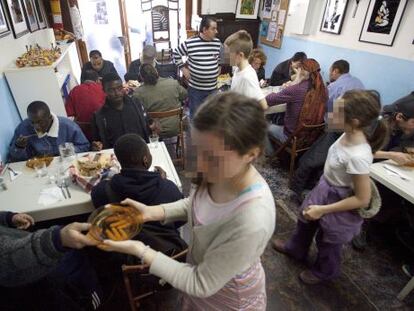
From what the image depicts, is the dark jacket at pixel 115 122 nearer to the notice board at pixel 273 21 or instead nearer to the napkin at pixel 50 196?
the napkin at pixel 50 196

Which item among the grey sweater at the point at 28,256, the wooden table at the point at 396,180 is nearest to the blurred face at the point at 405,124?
the wooden table at the point at 396,180

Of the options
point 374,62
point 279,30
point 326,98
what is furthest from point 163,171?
point 279,30

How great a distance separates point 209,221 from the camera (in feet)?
2.77

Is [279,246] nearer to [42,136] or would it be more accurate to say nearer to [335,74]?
[42,136]

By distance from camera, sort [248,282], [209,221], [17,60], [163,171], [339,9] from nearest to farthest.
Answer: [209,221] < [248,282] < [163,171] < [17,60] < [339,9]

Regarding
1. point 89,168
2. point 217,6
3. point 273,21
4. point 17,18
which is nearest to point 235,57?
point 89,168

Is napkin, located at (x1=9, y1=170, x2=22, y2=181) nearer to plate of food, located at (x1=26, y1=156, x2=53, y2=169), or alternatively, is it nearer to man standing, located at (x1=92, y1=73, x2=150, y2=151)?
plate of food, located at (x1=26, y1=156, x2=53, y2=169)

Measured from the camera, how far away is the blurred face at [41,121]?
198cm

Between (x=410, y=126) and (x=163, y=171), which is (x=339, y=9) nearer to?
(x=410, y=126)

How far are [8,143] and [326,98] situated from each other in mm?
3015

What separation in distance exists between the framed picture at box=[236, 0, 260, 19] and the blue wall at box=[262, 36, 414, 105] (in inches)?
47.7

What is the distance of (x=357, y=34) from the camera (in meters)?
3.49

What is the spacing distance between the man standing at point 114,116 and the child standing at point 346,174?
5.20ft

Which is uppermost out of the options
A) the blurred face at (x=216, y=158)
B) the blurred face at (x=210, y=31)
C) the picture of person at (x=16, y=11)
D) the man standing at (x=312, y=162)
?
the picture of person at (x=16, y=11)
